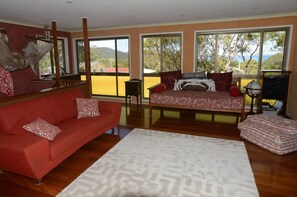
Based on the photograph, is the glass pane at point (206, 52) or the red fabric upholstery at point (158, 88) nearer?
the red fabric upholstery at point (158, 88)

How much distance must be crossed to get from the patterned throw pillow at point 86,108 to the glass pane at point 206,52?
3.42m

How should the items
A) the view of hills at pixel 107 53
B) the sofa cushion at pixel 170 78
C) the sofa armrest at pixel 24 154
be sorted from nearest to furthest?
the sofa armrest at pixel 24 154, the sofa cushion at pixel 170 78, the view of hills at pixel 107 53

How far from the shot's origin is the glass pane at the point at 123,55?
256 inches

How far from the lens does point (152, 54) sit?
6223 millimetres

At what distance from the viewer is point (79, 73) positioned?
7352mm

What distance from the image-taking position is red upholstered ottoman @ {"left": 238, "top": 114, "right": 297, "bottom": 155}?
9.80ft

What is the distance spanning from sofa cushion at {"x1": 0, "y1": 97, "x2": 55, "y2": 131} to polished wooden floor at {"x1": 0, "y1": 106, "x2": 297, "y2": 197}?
0.65 metres

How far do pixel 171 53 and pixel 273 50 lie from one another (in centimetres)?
262

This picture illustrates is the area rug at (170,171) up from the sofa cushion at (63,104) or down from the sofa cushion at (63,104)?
down

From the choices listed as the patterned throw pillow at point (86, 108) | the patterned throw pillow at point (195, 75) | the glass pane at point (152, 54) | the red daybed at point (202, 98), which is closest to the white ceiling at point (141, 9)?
the glass pane at point (152, 54)

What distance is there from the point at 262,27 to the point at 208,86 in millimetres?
1974

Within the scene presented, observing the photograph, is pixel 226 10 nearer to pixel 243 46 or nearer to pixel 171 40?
pixel 243 46

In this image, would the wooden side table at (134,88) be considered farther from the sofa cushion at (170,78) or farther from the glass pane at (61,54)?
the glass pane at (61,54)

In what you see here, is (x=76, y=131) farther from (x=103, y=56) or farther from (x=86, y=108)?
(x=103, y=56)
